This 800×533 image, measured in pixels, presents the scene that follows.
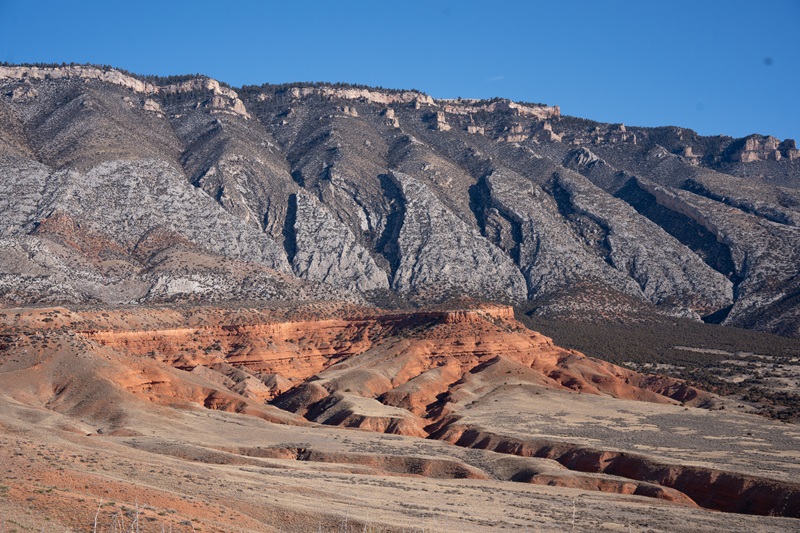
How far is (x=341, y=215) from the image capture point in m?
170

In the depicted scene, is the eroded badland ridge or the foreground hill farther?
the eroded badland ridge

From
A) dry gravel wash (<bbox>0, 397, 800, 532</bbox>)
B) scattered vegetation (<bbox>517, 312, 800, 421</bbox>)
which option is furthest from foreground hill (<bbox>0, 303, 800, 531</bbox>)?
scattered vegetation (<bbox>517, 312, 800, 421</bbox>)

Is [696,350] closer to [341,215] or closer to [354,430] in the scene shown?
[341,215]

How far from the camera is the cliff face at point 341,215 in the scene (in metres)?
137

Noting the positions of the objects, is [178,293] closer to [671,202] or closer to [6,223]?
[6,223]

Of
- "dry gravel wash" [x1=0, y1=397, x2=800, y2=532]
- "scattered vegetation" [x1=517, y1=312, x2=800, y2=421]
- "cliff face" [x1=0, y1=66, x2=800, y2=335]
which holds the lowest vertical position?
"dry gravel wash" [x1=0, y1=397, x2=800, y2=532]

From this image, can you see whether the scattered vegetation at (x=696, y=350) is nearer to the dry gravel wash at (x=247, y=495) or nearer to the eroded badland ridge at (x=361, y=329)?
the eroded badland ridge at (x=361, y=329)

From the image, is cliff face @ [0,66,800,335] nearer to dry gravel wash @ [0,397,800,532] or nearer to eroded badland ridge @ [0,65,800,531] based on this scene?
eroded badland ridge @ [0,65,800,531]

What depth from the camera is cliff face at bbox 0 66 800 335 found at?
450 ft

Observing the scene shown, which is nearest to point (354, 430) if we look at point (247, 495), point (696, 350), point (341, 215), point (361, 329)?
point (361, 329)

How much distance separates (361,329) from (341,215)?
51.5 metres

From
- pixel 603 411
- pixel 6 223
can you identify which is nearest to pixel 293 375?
pixel 603 411

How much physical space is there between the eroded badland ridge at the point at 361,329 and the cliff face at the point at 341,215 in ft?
1.75

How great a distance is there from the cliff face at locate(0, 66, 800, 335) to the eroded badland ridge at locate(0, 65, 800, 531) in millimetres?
534
